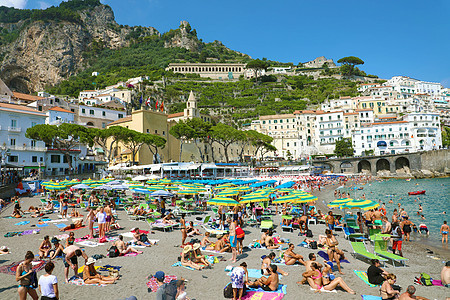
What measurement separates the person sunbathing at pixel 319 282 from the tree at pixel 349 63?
425 feet

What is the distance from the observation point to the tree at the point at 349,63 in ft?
404

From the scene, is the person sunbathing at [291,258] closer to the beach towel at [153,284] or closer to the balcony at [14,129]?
the beach towel at [153,284]

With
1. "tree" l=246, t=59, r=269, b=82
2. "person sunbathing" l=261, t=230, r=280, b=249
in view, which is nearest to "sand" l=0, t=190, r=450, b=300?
"person sunbathing" l=261, t=230, r=280, b=249

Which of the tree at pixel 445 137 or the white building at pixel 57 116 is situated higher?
the white building at pixel 57 116

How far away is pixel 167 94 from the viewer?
93500 mm

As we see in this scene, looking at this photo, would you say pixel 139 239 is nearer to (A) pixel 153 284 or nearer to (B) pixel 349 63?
(A) pixel 153 284

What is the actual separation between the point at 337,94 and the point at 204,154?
6111 centimetres

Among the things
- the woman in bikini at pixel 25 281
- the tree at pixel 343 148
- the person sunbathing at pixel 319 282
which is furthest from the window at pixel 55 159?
the tree at pixel 343 148

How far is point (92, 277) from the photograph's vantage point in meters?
7.35

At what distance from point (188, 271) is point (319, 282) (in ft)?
11.5

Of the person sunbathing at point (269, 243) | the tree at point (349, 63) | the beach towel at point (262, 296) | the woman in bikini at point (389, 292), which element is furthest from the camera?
the tree at point (349, 63)

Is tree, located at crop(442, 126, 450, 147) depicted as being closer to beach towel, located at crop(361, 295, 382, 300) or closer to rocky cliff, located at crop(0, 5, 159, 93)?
beach towel, located at crop(361, 295, 382, 300)

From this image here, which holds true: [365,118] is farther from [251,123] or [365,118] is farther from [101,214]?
[101,214]

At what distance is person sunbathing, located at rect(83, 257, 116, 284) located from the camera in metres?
7.26
